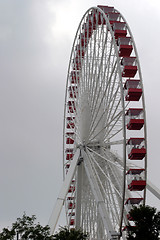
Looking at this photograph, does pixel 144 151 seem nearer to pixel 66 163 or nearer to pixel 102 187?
pixel 102 187

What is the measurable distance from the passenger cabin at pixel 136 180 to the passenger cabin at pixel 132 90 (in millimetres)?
4087

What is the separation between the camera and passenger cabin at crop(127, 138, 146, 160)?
2967cm

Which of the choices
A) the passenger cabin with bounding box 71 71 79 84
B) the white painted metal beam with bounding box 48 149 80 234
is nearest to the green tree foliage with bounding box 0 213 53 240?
the white painted metal beam with bounding box 48 149 80 234

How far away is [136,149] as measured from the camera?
97.4ft

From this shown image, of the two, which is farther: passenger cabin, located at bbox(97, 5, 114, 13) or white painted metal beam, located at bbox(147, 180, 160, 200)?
passenger cabin, located at bbox(97, 5, 114, 13)

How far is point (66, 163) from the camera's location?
40844 mm

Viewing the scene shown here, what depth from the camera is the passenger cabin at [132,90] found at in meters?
30.4

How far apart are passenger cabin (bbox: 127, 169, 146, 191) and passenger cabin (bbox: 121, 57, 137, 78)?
5447 millimetres

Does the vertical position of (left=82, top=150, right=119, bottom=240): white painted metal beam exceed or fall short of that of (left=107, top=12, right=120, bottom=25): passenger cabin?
it falls short

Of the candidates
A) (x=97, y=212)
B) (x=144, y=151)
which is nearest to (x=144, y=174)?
(x=144, y=151)

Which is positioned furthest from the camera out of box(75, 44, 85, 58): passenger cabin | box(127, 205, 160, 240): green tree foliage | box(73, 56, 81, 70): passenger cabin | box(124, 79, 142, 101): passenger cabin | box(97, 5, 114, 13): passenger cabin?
box(73, 56, 81, 70): passenger cabin

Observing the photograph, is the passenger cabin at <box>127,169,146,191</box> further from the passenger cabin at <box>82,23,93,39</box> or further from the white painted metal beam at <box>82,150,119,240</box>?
the passenger cabin at <box>82,23,93,39</box>

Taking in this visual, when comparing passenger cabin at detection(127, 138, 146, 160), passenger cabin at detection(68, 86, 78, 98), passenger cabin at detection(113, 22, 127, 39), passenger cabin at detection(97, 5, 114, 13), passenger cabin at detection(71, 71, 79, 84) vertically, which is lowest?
passenger cabin at detection(127, 138, 146, 160)

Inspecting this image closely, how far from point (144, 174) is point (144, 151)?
4.12ft
